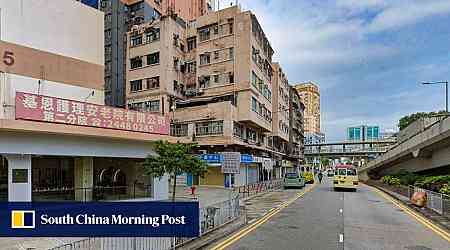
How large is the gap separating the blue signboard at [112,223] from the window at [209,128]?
31.3 meters

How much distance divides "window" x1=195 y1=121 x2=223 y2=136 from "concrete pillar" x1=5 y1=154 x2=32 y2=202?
2721 centimetres

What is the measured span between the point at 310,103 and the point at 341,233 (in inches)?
5206

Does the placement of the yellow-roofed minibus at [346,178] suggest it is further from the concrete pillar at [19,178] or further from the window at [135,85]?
the concrete pillar at [19,178]

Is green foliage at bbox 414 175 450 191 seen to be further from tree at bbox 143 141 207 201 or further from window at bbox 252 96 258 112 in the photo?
window at bbox 252 96 258 112

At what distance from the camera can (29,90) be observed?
2456 centimetres

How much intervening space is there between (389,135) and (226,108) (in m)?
64.3

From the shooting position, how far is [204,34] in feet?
165

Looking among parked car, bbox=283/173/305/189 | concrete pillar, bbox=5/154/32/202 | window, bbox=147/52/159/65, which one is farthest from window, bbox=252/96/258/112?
concrete pillar, bbox=5/154/32/202

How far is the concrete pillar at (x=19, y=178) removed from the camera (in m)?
18.0

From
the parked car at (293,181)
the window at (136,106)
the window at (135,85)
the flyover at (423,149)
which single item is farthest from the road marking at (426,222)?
the window at (135,85)

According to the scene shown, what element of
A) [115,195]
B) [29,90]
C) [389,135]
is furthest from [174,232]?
[389,135]

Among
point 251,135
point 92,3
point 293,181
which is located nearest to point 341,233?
point 92,3

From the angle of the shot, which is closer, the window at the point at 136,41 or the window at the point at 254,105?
the window at the point at 254,105

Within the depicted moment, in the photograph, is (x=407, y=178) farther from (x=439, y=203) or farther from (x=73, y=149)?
(x=73, y=149)
